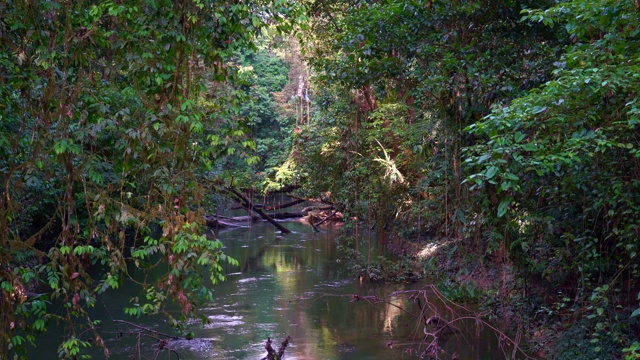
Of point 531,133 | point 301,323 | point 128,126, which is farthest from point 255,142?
point 301,323

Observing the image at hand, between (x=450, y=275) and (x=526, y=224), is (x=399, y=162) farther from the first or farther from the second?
(x=526, y=224)

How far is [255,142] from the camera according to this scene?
24.2ft

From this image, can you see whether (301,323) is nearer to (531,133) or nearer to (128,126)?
(531,133)

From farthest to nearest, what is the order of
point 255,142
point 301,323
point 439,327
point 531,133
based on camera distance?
1. point 301,323
2. point 439,327
3. point 255,142
4. point 531,133

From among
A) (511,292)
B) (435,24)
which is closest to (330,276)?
(511,292)

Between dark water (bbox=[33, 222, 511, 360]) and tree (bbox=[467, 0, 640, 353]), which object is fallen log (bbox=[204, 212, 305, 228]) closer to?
dark water (bbox=[33, 222, 511, 360])

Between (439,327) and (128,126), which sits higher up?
(128,126)

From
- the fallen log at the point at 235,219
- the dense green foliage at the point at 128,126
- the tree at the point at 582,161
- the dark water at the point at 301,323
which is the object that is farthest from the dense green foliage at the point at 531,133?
the fallen log at the point at 235,219

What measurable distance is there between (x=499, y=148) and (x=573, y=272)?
3251 mm

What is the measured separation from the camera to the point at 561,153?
17.4 feet

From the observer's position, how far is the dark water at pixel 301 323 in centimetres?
883

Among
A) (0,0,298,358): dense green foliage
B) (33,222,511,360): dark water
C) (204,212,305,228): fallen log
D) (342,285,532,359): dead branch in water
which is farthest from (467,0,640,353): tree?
(204,212,305,228): fallen log

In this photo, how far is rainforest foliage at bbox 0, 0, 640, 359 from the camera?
4.94 meters

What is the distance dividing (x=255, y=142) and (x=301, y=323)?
13.9ft
